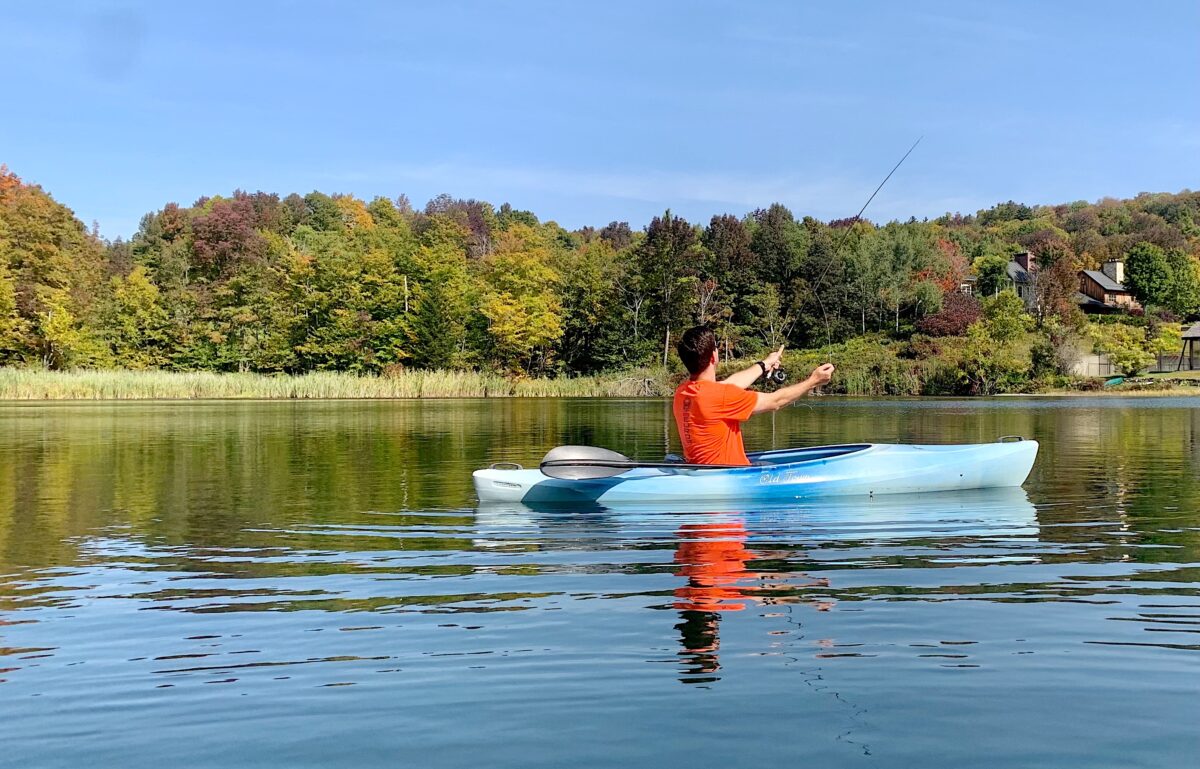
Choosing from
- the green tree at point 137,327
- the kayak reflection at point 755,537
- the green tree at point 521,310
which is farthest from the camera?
the green tree at point 137,327

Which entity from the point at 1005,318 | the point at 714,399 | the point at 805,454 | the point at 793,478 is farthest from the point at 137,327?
the point at 714,399

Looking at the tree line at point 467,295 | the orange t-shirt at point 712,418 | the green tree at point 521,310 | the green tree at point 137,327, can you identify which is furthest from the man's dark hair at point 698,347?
the green tree at point 137,327

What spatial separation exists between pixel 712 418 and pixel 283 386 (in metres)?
35.3

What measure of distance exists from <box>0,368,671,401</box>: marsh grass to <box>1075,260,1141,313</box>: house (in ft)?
109

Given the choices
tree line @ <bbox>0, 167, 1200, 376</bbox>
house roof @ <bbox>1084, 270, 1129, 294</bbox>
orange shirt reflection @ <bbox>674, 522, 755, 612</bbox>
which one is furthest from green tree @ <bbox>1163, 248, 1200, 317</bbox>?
orange shirt reflection @ <bbox>674, 522, 755, 612</bbox>

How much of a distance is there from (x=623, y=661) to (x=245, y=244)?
67.0 m

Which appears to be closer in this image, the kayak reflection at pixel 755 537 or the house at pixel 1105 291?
the kayak reflection at pixel 755 537

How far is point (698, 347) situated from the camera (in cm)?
844

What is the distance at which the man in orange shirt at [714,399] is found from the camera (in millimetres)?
8516

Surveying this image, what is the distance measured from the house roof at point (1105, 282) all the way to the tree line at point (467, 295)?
7.43 ft

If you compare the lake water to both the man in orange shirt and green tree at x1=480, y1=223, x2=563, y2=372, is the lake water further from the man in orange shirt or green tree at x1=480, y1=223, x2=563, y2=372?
green tree at x1=480, y1=223, x2=563, y2=372

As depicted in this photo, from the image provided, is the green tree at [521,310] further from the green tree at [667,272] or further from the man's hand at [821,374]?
the man's hand at [821,374]

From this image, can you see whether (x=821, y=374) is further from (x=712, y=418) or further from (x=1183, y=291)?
(x=1183, y=291)

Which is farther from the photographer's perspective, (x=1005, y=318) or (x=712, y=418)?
(x=1005, y=318)
